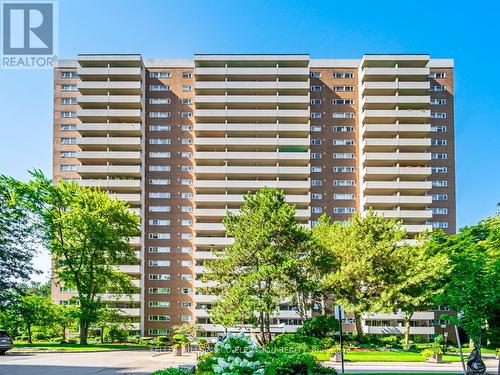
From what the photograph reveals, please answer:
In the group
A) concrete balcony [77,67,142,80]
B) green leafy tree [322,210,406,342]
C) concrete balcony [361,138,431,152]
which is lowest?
green leafy tree [322,210,406,342]

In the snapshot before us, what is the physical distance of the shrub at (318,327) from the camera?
4175cm

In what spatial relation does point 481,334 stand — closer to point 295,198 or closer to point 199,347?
point 199,347

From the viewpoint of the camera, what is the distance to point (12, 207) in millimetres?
48406

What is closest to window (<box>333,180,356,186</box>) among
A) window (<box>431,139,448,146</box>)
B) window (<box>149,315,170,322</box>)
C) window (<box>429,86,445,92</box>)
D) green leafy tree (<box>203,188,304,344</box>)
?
window (<box>431,139,448,146</box>)

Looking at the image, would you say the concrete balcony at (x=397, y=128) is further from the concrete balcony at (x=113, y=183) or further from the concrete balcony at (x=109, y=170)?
the concrete balcony at (x=113, y=183)

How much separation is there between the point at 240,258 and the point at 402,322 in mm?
40175

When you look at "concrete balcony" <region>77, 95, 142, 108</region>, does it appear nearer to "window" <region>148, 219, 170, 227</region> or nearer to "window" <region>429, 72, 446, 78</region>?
"window" <region>148, 219, 170, 227</region>

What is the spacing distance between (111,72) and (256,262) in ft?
163

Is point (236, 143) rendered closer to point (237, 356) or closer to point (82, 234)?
point (82, 234)

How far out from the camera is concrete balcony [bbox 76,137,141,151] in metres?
75.9

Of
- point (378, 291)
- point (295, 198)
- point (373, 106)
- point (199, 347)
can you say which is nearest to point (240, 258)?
point (199, 347)

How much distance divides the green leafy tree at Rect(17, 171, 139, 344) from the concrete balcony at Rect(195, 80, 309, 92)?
A: 3039cm

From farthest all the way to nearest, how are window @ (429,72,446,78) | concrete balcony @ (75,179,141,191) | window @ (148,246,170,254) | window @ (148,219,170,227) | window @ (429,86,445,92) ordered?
window @ (429,72,446,78)
window @ (429,86,445,92)
window @ (148,219,170,227)
window @ (148,246,170,254)
concrete balcony @ (75,179,141,191)

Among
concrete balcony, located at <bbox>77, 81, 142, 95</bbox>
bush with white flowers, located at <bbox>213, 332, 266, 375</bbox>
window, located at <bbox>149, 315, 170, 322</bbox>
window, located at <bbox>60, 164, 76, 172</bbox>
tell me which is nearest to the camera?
bush with white flowers, located at <bbox>213, 332, 266, 375</bbox>
